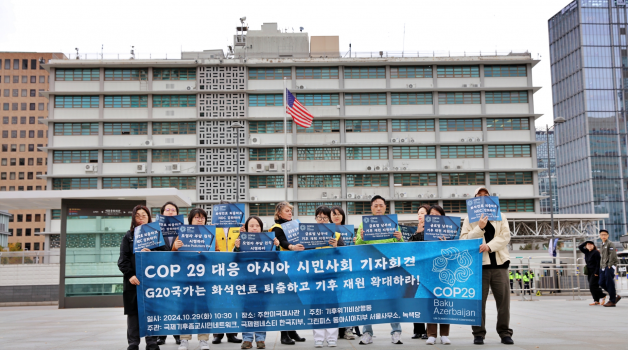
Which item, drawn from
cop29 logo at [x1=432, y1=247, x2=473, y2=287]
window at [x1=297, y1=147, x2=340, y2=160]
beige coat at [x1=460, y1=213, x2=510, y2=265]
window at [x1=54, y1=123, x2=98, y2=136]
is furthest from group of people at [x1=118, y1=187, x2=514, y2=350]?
window at [x1=54, y1=123, x2=98, y2=136]

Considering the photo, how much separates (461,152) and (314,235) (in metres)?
47.7

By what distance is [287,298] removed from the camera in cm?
809

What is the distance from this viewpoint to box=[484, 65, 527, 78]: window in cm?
5456

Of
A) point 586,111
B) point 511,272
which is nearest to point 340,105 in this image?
point 511,272

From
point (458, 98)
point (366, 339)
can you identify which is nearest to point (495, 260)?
point (366, 339)

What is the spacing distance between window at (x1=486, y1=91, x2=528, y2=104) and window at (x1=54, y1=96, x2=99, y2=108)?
33.1 m

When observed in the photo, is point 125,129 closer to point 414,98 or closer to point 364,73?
point 364,73

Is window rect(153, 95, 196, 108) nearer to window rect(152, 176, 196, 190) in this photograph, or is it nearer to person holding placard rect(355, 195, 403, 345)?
window rect(152, 176, 196, 190)

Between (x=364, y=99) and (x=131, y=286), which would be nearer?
(x=131, y=286)

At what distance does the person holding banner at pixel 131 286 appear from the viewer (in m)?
7.78

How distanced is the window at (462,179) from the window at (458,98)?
20.0 feet

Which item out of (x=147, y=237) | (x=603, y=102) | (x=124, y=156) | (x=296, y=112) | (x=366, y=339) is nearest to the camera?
(x=147, y=237)

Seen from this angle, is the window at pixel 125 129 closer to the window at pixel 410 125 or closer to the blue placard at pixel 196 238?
the window at pixel 410 125

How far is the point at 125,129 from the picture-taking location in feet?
176
